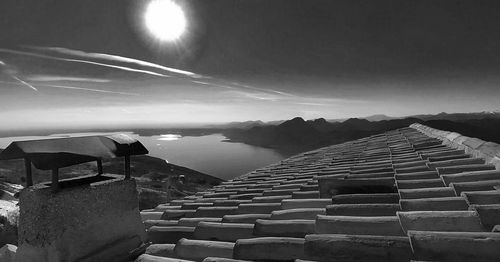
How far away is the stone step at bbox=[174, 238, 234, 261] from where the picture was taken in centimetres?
247

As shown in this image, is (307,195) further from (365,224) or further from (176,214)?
(176,214)

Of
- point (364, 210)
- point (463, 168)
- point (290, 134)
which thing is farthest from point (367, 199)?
point (290, 134)

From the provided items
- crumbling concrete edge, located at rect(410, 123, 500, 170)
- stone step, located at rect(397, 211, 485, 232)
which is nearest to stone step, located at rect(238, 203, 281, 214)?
stone step, located at rect(397, 211, 485, 232)

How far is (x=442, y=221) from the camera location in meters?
2.08

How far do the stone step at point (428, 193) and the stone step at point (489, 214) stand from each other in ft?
1.95

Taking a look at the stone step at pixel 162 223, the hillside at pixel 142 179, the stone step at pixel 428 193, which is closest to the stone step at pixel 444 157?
the stone step at pixel 428 193

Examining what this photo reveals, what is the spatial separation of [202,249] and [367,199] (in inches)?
61.7

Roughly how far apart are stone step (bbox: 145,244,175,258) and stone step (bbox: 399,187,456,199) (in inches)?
85.3

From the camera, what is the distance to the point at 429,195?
2.77m

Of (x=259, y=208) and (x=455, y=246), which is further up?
(x=455, y=246)

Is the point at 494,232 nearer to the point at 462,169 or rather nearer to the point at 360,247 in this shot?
the point at 360,247

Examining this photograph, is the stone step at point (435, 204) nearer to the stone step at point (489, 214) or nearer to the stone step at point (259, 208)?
the stone step at point (489, 214)

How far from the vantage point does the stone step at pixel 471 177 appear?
9.77 feet

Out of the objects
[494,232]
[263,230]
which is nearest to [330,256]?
[263,230]
